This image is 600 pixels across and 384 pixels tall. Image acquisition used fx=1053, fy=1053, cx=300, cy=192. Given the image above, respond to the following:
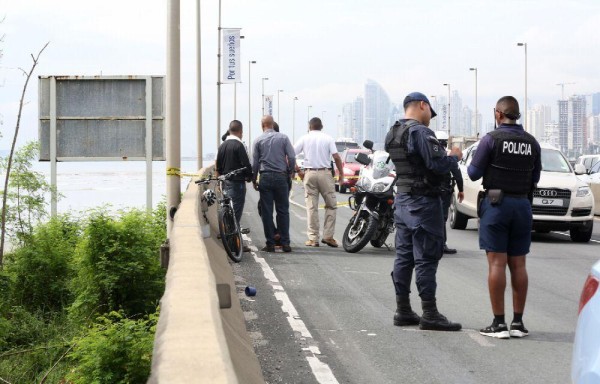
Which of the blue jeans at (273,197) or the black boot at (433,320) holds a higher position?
the blue jeans at (273,197)

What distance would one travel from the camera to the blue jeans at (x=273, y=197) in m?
15.1

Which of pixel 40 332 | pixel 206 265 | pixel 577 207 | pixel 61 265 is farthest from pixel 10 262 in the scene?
pixel 577 207

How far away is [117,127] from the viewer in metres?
15.6

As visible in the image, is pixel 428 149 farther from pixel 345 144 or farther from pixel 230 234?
pixel 345 144

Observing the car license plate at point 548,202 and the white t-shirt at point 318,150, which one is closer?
the white t-shirt at point 318,150

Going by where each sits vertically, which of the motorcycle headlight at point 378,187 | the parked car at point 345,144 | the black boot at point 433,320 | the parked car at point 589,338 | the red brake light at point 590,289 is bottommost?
the black boot at point 433,320

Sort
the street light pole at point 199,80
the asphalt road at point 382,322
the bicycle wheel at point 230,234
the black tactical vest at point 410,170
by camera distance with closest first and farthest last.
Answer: the asphalt road at point 382,322
the black tactical vest at point 410,170
the bicycle wheel at point 230,234
the street light pole at point 199,80

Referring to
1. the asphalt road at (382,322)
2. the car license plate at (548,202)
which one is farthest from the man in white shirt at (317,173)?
the car license plate at (548,202)

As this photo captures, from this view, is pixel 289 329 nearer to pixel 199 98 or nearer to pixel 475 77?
pixel 199 98

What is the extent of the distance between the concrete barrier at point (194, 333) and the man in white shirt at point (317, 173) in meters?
8.97

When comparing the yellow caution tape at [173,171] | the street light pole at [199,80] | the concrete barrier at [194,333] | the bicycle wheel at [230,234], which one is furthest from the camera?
the street light pole at [199,80]

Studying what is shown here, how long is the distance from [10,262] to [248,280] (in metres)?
3.22

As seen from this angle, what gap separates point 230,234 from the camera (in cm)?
1362

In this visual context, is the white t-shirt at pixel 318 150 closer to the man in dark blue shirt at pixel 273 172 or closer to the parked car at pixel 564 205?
the man in dark blue shirt at pixel 273 172
